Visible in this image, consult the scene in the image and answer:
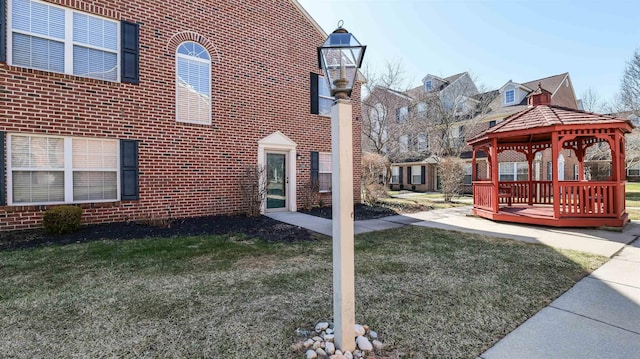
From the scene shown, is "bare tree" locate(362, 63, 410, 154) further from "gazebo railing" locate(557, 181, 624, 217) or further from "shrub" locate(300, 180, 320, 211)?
"gazebo railing" locate(557, 181, 624, 217)

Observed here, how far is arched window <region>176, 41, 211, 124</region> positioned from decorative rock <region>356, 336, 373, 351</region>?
7516mm

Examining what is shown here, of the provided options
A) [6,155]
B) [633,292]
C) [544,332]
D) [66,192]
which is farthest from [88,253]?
[633,292]

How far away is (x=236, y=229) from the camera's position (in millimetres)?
6918

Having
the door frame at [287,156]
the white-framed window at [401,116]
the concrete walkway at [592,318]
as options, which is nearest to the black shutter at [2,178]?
the door frame at [287,156]

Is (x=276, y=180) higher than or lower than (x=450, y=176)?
lower

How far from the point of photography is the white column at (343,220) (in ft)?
7.22

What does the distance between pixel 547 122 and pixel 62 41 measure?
38.2ft

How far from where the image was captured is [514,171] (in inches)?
784

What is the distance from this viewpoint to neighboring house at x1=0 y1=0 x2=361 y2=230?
20.2 feet

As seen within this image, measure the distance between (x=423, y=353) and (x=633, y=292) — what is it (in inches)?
121

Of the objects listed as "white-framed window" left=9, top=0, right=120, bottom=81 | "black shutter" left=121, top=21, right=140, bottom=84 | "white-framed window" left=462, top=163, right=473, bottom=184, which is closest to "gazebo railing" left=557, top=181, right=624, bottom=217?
"black shutter" left=121, top=21, right=140, bottom=84

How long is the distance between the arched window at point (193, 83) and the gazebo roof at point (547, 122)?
8243 mm

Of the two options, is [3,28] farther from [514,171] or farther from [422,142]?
[514,171]

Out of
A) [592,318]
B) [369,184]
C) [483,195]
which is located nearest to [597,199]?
[483,195]
